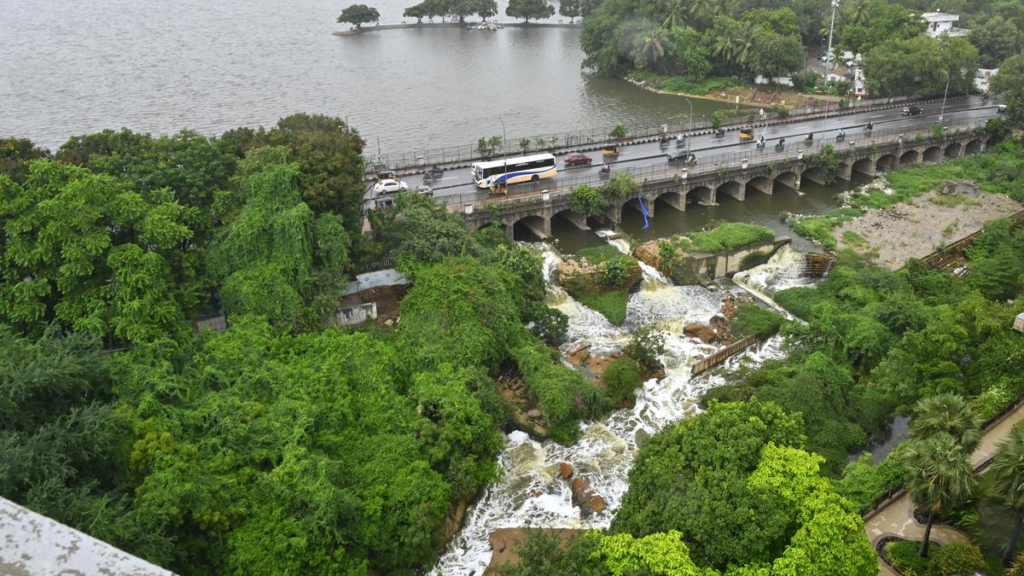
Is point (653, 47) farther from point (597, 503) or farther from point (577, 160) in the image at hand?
point (597, 503)

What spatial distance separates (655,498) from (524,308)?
65.8ft

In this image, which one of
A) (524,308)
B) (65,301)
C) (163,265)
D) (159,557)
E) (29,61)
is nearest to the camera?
(159,557)

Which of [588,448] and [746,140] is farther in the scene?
[746,140]

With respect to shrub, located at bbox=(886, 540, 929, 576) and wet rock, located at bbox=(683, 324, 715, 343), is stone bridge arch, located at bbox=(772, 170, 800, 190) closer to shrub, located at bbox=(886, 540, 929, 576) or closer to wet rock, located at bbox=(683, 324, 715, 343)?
wet rock, located at bbox=(683, 324, 715, 343)

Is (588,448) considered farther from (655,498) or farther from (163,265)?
(163,265)

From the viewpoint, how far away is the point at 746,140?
7538 centimetres

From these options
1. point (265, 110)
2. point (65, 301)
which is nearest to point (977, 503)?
point (65, 301)

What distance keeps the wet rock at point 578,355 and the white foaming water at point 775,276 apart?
14.4m

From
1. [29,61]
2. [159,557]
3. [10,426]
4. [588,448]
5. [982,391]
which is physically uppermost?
[29,61]

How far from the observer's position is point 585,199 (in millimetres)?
59250

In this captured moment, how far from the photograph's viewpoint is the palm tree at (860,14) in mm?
110312

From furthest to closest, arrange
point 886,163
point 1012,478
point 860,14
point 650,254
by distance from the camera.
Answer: point 860,14 → point 886,163 → point 650,254 → point 1012,478

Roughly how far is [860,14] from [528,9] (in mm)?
66578

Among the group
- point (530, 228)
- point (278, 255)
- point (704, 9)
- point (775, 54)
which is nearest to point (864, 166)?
point (775, 54)
